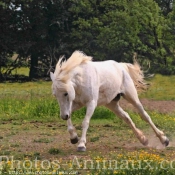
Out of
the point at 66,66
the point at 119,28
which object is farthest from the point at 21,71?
the point at 66,66

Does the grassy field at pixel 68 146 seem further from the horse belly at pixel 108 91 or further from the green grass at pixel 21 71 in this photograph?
the green grass at pixel 21 71

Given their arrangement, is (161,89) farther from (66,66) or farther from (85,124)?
(66,66)

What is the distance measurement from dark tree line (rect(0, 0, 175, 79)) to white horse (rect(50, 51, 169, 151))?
1654 cm

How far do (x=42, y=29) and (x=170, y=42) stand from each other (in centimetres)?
738

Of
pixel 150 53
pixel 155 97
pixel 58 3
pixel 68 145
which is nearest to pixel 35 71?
pixel 58 3

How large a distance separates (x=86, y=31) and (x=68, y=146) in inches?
827

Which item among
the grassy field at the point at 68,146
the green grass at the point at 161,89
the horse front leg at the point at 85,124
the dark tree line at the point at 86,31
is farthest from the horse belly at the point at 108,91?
the dark tree line at the point at 86,31

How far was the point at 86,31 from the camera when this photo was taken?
96.2ft

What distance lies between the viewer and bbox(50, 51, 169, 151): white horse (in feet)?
25.8

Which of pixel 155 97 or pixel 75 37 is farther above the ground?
pixel 75 37

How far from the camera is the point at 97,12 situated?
98.3 feet

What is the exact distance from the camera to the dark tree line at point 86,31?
26391 mm

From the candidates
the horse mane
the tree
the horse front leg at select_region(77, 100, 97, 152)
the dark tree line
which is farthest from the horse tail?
the dark tree line

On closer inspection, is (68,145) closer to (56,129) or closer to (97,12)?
(56,129)
